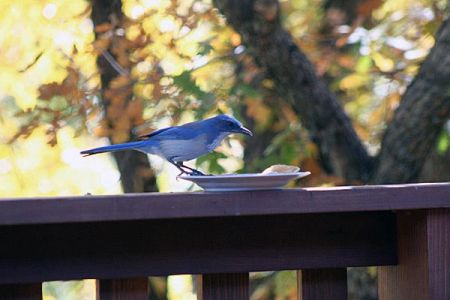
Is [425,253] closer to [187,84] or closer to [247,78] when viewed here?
[187,84]

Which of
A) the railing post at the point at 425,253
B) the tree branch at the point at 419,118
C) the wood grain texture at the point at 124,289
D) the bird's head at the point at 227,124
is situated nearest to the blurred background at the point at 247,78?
the tree branch at the point at 419,118

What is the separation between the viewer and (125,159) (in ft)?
19.1

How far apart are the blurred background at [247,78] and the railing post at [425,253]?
2.16 m

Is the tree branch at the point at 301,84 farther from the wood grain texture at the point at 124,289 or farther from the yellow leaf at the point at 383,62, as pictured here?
the wood grain texture at the point at 124,289

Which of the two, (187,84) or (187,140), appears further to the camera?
(187,84)

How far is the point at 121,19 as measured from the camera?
17.8 ft

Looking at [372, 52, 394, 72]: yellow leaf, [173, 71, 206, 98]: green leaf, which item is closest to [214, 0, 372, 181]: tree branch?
[173, 71, 206, 98]: green leaf

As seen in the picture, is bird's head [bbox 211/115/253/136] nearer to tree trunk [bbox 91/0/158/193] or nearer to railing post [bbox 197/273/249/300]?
railing post [bbox 197/273/249/300]

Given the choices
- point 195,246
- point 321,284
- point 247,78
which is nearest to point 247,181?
point 195,246

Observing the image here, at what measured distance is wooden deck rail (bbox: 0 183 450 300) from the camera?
5.27 feet

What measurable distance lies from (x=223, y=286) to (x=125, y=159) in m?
4.10

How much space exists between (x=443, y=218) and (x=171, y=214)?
0.56 metres

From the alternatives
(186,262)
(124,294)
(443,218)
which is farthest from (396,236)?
(124,294)

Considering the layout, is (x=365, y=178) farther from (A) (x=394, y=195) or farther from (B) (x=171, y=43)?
(A) (x=394, y=195)
